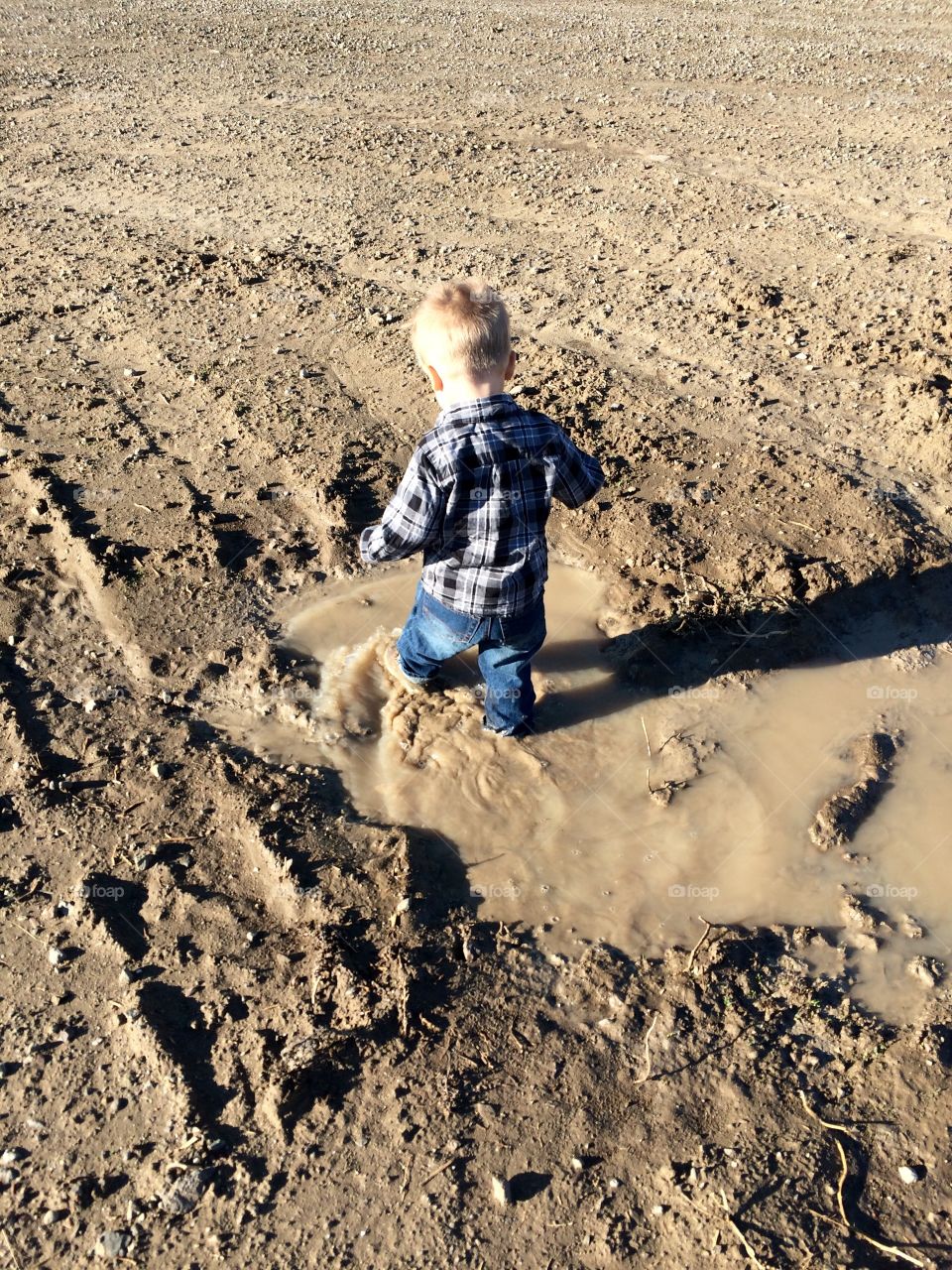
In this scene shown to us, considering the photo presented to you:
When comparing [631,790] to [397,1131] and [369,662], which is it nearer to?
[369,662]

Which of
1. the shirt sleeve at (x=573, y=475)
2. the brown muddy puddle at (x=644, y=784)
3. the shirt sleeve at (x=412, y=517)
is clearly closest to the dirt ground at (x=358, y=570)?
the brown muddy puddle at (x=644, y=784)

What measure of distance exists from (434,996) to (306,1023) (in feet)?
1.35

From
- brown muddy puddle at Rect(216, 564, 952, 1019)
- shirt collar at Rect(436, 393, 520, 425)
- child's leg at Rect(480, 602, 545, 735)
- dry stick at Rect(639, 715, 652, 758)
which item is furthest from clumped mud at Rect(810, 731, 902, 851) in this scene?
shirt collar at Rect(436, 393, 520, 425)

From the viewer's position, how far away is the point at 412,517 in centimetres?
316

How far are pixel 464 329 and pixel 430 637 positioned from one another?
1240 mm

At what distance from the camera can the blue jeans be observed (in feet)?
11.7

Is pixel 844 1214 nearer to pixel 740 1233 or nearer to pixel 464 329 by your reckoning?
pixel 740 1233

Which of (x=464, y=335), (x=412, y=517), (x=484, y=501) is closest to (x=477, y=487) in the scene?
(x=484, y=501)

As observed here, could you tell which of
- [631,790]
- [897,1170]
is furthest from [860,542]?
[897,1170]

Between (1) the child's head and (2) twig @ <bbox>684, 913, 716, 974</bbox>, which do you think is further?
(2) twig @ <bbox>684, 913, 716, 974</bbox>

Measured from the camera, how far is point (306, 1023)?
3018mm

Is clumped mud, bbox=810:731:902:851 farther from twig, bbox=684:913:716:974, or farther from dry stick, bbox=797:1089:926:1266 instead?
dry stick, bbox=797:1089:926:1266

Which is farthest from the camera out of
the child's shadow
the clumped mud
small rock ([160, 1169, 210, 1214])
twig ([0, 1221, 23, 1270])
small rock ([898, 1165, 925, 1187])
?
the child's shadow

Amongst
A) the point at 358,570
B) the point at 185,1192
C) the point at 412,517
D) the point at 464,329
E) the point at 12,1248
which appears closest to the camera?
the point at 12,1248
